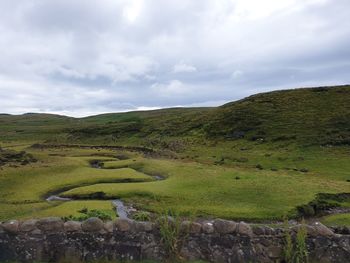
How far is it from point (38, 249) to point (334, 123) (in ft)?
294

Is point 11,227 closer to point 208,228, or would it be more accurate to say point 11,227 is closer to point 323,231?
point 208,228

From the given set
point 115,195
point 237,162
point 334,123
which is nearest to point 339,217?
point 115,195

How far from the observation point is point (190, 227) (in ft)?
60.1

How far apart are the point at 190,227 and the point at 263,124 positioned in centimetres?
9142

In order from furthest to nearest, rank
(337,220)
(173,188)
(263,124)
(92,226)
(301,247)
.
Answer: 1. (263,124)
2. (173,188)
3. (337,220)
4. (92,226)
5. (301,247)

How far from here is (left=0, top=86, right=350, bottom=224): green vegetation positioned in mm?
38272

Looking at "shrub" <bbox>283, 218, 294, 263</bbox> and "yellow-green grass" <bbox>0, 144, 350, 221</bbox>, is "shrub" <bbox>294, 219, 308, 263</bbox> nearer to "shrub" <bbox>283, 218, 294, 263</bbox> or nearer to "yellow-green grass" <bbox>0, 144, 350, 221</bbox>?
"shrub" <bbox>283, 218, 294, 263</bbox>

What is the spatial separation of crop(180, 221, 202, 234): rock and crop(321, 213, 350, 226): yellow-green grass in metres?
18.4

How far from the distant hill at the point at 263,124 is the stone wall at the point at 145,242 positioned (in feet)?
227

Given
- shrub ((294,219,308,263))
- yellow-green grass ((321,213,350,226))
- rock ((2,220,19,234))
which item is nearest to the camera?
shrub ((294,219,308,263))

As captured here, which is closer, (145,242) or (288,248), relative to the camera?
(288,248)

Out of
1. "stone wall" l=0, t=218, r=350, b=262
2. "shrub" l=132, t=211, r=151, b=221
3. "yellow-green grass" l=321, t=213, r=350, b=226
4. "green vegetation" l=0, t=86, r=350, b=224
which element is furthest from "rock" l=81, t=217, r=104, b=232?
"yellow-green grass" l=321, t=213, r=350, b=226

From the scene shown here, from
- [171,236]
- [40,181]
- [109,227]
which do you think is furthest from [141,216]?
[40,181]

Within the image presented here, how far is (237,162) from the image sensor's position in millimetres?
70312
